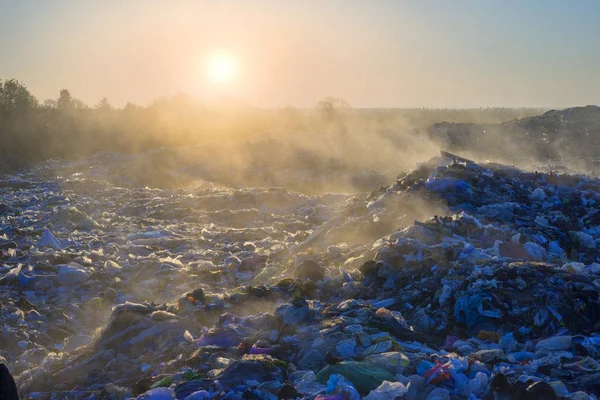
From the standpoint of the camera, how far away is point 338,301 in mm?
5441

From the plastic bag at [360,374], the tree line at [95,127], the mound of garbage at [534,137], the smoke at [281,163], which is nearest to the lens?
the plastic bag at [360,374]

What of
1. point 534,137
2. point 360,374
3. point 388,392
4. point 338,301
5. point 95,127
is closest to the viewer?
point 388,392

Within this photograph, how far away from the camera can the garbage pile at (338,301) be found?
3418mm

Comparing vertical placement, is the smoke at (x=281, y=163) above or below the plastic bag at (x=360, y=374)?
above

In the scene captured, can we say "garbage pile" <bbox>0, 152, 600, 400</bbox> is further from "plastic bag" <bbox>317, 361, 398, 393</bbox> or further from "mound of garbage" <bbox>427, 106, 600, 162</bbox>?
"mound of garbage" <bbox>427, 106, 600, 162</bbox>

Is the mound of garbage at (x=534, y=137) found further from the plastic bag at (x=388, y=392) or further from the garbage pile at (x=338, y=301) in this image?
the plastic bag at (x=388, y=392)

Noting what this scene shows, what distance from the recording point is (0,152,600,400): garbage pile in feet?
11.2

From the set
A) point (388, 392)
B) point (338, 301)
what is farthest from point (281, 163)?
point (388, 392)

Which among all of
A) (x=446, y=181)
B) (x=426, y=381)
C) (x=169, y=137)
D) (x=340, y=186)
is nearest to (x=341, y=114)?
(x=169, y=137)

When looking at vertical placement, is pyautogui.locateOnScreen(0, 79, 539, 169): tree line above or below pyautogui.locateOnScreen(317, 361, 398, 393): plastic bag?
above

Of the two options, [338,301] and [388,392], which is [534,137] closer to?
[338,301]

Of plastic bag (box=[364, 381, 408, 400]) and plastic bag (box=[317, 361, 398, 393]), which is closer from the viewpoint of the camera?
plastic bag (box=[364, 381, 408, 400])

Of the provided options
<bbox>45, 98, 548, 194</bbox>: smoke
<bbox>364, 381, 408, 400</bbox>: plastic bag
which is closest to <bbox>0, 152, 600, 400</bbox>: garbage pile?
<bbox>364, 381, 408, 400</bbox>: plastic bag

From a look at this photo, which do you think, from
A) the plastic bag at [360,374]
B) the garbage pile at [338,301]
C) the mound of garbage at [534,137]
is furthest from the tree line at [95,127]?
the plastic bag at [360,374]
